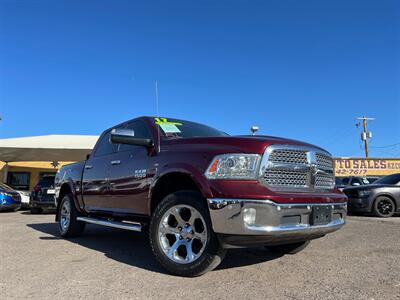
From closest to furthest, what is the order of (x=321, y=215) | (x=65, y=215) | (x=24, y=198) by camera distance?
(x=321, y=215)
(x=65, y=215)
(x=24, y=198)

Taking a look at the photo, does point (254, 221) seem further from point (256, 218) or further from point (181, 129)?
point (181, 129)

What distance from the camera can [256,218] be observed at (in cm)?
370

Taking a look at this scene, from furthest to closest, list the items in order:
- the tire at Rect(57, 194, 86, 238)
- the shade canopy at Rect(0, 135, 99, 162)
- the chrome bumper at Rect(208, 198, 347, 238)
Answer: the shade canopy at Rect(0, 135, 99, 162) < the tire at Rect(57, 194, 86, 238) < the chrome bumper at Rect(208, 198, 347, 238)

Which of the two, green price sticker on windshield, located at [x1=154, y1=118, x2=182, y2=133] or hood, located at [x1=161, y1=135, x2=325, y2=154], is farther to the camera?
green price sticker on windshield, located at [x1=154, y1=118, x2=182, y2=133]

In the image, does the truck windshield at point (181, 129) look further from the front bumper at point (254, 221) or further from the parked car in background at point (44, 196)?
the parked car in background at point (44, 196)

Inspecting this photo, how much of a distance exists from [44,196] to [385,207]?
11.1m

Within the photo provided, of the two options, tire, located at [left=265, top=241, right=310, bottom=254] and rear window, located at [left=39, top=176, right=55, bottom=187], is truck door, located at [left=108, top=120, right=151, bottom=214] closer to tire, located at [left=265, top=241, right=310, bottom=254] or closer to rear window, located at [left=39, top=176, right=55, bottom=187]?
tire, located at [left=265, top=241, right=310, bottom=254]

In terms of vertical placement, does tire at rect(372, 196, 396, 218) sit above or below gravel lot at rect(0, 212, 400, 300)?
above

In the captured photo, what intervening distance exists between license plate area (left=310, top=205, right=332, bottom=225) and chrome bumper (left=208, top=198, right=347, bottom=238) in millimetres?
219

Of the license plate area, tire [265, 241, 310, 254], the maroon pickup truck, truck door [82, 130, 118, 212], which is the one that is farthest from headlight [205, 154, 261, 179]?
truck door [82, 130, 118, 212]

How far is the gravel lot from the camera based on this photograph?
356 centimetres

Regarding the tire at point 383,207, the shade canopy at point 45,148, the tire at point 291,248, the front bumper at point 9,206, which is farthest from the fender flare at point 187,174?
the shade canopy at point 45,148

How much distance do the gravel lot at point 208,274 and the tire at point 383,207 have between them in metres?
6.01

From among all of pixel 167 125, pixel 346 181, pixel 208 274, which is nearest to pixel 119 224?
pixel 167 125
